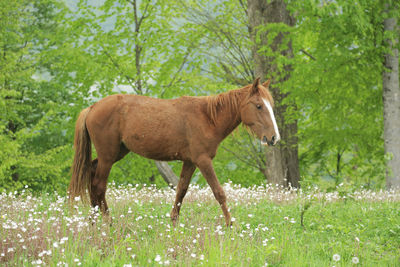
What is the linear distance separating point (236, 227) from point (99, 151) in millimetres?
2212

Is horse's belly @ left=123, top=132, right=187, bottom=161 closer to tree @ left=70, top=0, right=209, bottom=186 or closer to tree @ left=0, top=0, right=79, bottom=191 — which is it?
tree @ left=0, top=0, right=79, bottom=191

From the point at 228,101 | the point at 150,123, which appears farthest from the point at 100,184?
the point at 228,101

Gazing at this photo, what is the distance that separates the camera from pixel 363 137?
13680mm

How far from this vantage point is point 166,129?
5875 mm

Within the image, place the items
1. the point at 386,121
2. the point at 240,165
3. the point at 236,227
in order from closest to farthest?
1. the point at 236,227
2. the point at 386,121
3. the point at 240,165

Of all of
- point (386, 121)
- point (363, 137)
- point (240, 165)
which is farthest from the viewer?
point (240, 165)

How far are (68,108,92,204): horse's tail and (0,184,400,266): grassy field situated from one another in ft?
0.71

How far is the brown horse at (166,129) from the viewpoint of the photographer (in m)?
5.78

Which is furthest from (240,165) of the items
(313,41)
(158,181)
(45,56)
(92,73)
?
(45,56)

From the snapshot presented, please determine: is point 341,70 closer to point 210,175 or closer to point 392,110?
point 392,110

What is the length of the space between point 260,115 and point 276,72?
685 centimetres

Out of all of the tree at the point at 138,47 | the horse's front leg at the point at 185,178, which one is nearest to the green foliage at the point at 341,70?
the horse's front leg at the point at 185,178

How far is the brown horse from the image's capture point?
19.0ft

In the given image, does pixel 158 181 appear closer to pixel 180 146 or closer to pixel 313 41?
pixel 313 41
